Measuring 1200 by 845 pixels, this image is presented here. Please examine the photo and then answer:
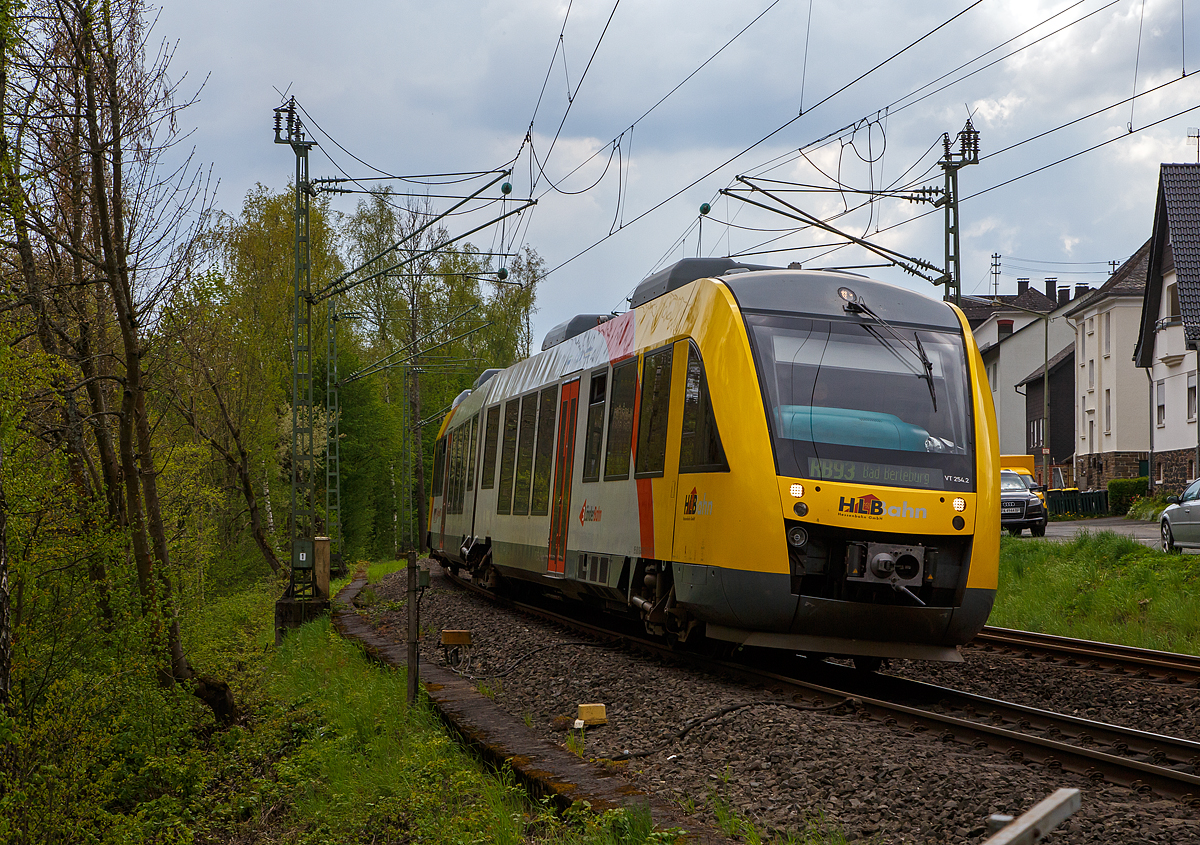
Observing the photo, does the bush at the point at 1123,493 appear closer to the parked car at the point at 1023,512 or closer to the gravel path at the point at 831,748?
the parked car at the point at 1023,512

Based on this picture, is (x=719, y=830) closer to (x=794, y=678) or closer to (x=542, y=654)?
(x=794, y=678)

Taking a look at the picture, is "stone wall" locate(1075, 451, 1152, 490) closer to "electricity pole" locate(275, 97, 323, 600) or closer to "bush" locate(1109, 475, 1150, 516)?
"bush" locate(1109, 475, 1150, 516)

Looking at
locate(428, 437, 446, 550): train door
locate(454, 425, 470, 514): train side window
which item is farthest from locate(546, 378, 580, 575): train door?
locate(428, 437, 446, 550): train door

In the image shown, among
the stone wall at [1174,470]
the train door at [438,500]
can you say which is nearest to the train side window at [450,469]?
the train door at [438,500]

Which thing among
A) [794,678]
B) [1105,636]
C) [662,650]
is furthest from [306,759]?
[1105,636]

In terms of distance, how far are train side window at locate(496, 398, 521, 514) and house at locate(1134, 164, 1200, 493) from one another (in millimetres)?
25845

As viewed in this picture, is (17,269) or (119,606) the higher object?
(17,269)

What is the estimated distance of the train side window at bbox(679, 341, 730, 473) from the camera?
895 centimetres

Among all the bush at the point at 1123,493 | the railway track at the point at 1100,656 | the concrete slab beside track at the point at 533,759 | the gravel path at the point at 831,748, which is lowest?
the concrete slab beside track at the point at 533,759

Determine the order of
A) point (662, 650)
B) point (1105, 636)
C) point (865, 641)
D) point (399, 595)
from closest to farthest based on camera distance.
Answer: point (865, 641), point (662, 650), point (1105, 636), point (399, 595)

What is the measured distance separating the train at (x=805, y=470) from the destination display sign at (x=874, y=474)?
16 mm

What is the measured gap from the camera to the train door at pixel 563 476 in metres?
12.7

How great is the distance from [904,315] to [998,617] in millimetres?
7243

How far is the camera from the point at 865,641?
8.85 meters
